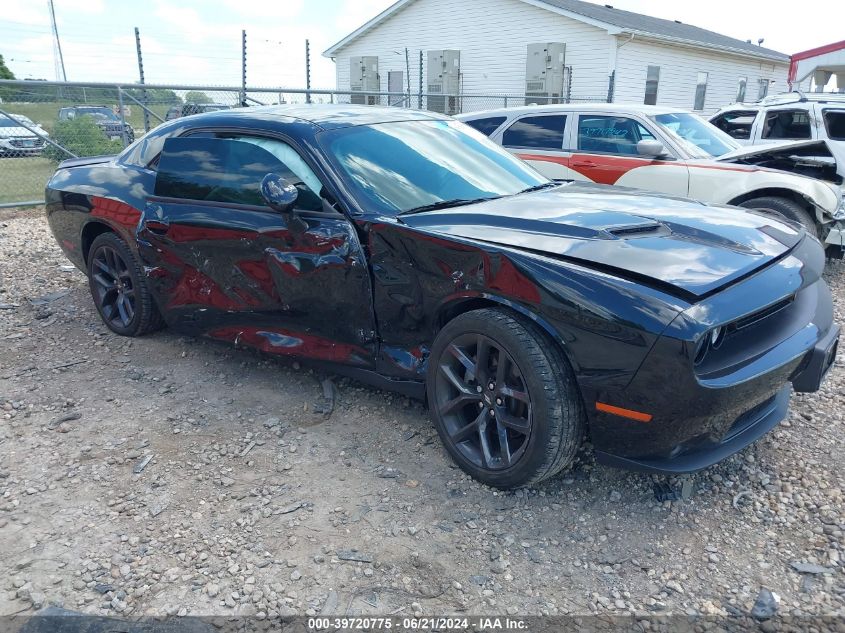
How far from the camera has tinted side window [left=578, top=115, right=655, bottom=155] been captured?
6891 mm

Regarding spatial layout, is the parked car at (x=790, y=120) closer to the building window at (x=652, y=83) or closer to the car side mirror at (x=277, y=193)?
the car side mirror at (x=277, y=193)

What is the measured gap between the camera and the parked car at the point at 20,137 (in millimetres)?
9094

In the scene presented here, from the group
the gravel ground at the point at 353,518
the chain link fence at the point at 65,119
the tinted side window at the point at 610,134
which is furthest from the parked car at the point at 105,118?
the gravel ground at the point at 353,518

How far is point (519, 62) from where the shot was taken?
20.6m

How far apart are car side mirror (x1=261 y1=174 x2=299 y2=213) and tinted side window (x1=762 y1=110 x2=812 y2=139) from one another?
8.28m

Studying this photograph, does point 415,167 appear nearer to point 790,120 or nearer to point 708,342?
point 708,342

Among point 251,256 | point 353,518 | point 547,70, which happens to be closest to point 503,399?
point 353,518

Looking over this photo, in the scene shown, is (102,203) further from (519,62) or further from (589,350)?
(519,62)

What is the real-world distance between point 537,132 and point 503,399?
17.9 ft

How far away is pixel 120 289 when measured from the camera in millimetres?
4676

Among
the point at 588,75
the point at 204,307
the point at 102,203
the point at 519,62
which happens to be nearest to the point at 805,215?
the point at 204,307

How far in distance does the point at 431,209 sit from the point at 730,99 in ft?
87.5

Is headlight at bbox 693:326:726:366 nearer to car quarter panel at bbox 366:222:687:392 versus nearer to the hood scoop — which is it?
car quarter panel at bbox 366:222:687:392

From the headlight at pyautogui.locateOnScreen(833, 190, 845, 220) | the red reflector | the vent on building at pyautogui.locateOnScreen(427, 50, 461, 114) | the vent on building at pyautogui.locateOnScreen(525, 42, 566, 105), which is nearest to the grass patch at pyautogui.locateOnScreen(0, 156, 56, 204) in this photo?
the red reflector
